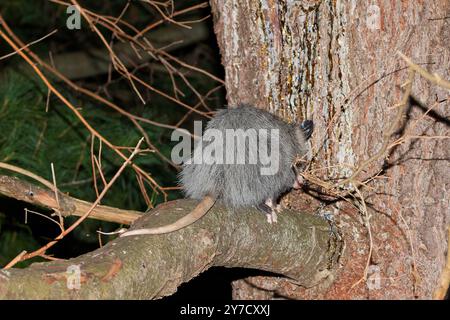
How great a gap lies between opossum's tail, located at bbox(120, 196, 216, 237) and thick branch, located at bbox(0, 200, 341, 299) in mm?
15

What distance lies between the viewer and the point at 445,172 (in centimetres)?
208

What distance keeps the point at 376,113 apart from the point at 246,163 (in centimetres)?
42

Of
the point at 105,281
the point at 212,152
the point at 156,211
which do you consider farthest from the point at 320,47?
the point at 105,281

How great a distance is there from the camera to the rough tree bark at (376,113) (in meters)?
2.03

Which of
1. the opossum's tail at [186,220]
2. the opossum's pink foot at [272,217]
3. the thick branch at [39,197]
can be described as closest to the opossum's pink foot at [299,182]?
the opossum's pink foot at [272,217]

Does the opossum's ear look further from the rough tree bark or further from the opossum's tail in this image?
the opossum's tail

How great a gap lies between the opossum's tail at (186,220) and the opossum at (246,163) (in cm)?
8

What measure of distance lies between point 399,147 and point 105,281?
3.35 feet

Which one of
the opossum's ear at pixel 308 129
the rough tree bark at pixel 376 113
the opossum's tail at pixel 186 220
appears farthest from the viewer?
the opossum's ear at pixel 308 129

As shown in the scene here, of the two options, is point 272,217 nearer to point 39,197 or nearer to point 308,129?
point 308,129

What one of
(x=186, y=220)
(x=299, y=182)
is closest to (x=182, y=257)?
(x=186, y=220)

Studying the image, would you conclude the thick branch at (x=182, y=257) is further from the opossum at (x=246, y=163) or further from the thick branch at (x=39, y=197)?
the thick branch at (x=39, y=197)

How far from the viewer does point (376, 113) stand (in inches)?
80.9

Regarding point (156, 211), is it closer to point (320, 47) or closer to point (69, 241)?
point (320, 47)
